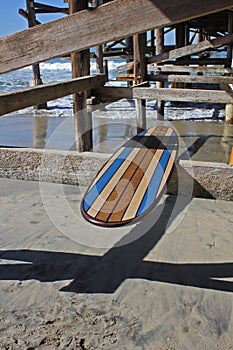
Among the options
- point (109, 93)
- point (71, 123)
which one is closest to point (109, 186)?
point (109, 93)

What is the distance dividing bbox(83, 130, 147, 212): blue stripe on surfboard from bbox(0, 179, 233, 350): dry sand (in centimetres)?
36

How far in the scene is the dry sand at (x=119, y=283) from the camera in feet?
6.47

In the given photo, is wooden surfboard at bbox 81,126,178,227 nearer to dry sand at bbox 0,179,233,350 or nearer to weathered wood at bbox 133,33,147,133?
dry sand at bbox 0,179,233,350

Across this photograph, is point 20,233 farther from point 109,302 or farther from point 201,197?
point 201,197

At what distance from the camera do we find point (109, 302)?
2.23 m

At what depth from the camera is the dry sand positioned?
1.97m

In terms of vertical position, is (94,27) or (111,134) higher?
(94,27)

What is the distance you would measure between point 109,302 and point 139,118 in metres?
3.83

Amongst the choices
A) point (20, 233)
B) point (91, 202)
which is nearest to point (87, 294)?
point (91, 202)

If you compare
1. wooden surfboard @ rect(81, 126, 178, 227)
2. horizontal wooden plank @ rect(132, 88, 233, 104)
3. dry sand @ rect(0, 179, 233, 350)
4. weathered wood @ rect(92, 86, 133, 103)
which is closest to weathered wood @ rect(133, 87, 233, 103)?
horizontal wooden plank @ rect(132, 88, 233, 104)

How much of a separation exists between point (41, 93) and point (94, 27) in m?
1.29

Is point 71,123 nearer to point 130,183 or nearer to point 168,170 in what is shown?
point 168,170

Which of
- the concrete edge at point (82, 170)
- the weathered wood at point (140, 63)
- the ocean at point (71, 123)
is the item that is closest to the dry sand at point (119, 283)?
the concrete edge at point (82, 170)

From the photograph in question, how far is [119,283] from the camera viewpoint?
95.5 inches
